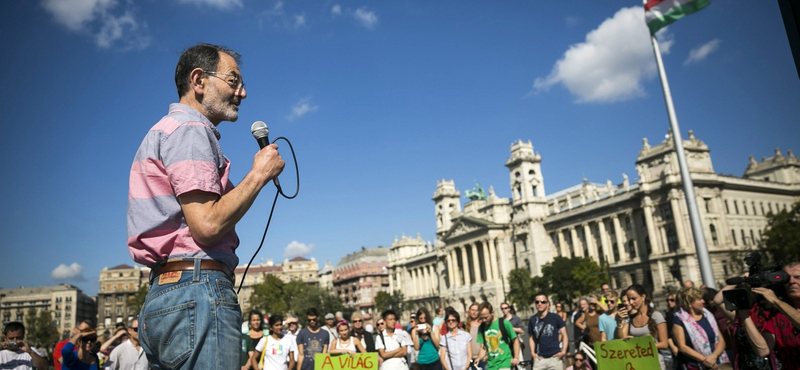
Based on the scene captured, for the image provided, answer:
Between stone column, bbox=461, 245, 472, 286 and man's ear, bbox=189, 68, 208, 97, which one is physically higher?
stone column, bbox=461, 245, 472, 286

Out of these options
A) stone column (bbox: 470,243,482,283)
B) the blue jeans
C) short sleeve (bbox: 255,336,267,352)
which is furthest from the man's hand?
stone column (bbox: 470,243,482,283)

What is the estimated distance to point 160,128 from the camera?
7.22 ft

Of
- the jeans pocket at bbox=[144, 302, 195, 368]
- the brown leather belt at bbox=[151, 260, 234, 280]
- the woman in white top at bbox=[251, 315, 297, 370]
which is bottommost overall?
the woman in white top at bbox=[251, 315, 297, 370]

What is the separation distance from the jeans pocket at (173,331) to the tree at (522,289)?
58.8 m

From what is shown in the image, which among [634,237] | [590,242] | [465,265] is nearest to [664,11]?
[634,237]

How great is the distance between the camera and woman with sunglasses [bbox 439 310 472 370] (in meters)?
10.1

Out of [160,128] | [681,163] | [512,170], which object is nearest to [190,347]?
[160,128]

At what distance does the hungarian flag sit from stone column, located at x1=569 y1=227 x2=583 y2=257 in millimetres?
54460

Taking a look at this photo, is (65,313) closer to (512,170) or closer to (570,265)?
(512,170)

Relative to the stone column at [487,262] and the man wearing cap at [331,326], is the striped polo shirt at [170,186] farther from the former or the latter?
the stone column at [487,262]

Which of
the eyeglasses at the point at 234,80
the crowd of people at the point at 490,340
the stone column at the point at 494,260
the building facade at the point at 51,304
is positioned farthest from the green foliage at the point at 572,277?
the building facade at the point at 51,304

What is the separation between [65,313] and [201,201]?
146 m

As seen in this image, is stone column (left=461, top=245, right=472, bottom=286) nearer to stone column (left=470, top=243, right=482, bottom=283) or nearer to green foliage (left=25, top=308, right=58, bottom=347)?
stone column (left=470, top=243, right=482, bottom=283)

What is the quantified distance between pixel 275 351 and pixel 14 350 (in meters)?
4.40
